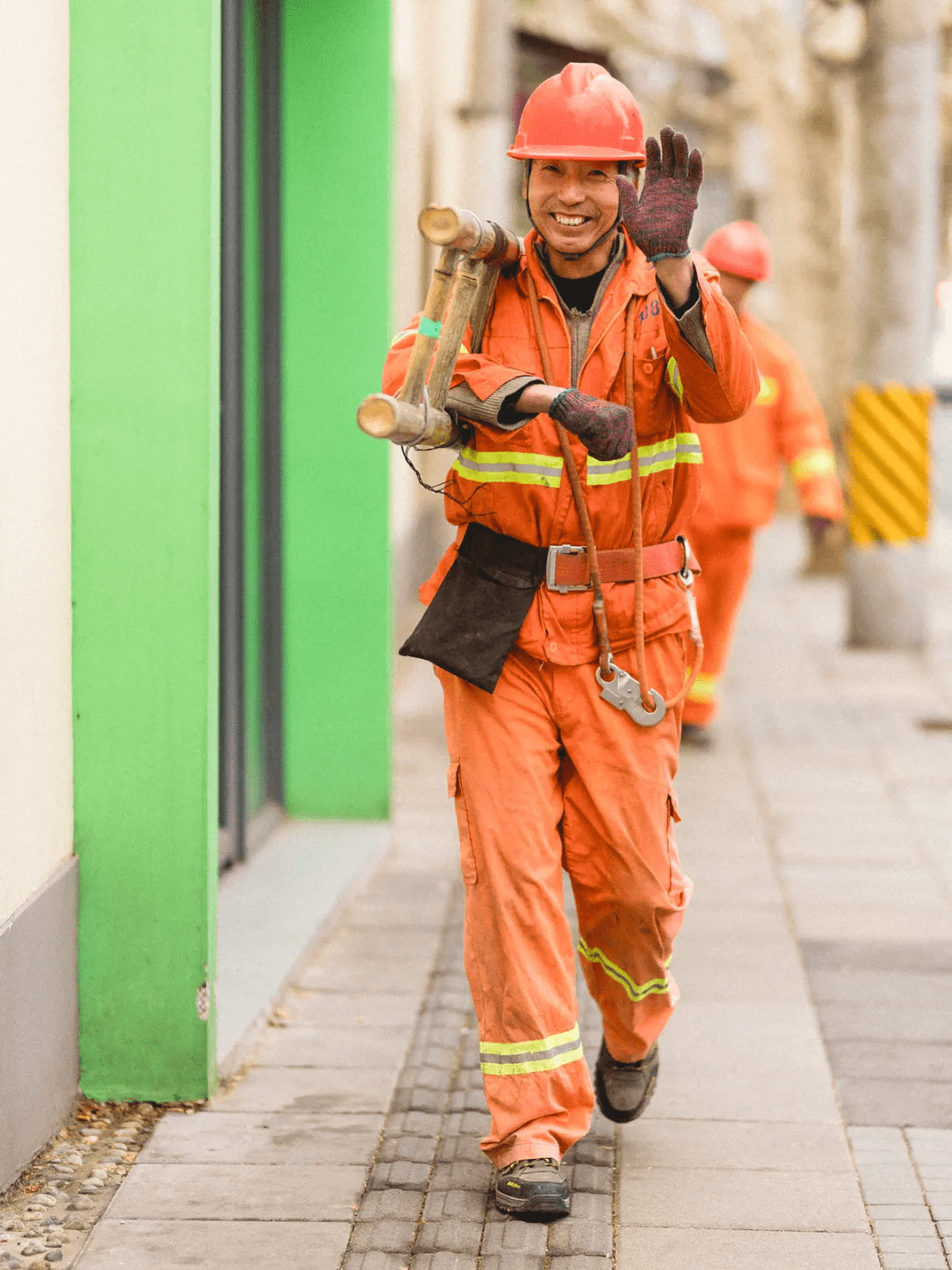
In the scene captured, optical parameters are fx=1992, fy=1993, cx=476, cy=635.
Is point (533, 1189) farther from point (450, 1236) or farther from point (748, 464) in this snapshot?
point (748, 464)

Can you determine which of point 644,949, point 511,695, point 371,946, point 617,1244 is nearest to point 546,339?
point 511,695

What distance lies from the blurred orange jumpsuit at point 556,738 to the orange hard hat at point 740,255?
4054mm

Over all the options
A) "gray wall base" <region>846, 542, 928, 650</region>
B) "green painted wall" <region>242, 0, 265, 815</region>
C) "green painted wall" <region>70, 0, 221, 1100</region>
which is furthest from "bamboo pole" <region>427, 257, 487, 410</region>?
"gray wall base" <region>846, 542, 928, 650</region>

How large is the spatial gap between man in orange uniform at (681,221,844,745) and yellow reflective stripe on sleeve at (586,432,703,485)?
13.1ft

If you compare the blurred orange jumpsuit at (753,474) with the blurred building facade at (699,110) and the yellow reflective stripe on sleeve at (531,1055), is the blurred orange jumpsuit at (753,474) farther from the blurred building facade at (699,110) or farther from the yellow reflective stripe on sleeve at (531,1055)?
the yellow reflective stripe on sleeve at (531,1055)

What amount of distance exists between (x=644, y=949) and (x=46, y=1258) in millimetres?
1256

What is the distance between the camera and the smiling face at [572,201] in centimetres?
365

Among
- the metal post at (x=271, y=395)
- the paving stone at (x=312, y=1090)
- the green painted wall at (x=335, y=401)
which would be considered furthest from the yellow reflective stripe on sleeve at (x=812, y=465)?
the paving stone at (x=312, y=1090)

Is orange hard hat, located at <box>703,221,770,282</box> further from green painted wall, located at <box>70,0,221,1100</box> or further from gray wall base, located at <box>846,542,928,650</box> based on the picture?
green painted wall, located at <box>70,0,221,1100</box>

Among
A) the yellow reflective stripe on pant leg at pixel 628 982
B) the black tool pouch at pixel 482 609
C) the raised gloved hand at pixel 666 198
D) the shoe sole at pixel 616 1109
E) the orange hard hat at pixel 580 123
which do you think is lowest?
the shoe sole at pixel 616 1109

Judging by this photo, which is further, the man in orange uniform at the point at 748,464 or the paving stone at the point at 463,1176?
the man in orange uniform at the point at 748,464

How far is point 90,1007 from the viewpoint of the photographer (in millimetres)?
4277

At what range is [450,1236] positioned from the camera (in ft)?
12.0

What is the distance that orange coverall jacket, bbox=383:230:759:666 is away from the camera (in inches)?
144
